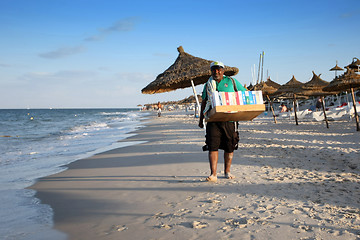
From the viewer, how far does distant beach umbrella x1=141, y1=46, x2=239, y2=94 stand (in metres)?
7.48

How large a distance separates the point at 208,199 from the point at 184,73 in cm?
474

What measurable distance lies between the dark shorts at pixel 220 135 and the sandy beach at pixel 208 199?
23.7 inches

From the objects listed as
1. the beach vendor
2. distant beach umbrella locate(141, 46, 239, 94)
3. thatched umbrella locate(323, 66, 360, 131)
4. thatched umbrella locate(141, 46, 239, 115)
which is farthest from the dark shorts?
thatched umbrella locate(323, 66, 360, 131)

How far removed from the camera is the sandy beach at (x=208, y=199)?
2.60 metres

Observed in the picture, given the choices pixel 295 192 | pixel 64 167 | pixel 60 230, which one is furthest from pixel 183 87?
pixel 60 230

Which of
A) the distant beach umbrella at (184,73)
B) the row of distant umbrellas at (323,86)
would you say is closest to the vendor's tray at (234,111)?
the distant beach umbrella at (184,73)

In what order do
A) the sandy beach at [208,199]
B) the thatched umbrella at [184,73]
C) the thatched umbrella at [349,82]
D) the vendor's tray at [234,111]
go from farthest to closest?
the thatched umbrella at [349,82] → the thatched umbrella at [184,73] → the vendor's tray at [234,111] → the sandy beach at [208,199]

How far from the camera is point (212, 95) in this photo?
379 cm

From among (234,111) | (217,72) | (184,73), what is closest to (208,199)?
(234,111)

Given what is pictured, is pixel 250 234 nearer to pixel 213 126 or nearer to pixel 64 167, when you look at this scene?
pixel 213 126

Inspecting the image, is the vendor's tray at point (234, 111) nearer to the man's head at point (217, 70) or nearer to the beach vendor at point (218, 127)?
the beach vendor at point (218, 127)

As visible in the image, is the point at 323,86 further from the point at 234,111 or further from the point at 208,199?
the point at 208,199

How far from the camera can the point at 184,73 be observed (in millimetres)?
7598

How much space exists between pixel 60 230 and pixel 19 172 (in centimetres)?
462
